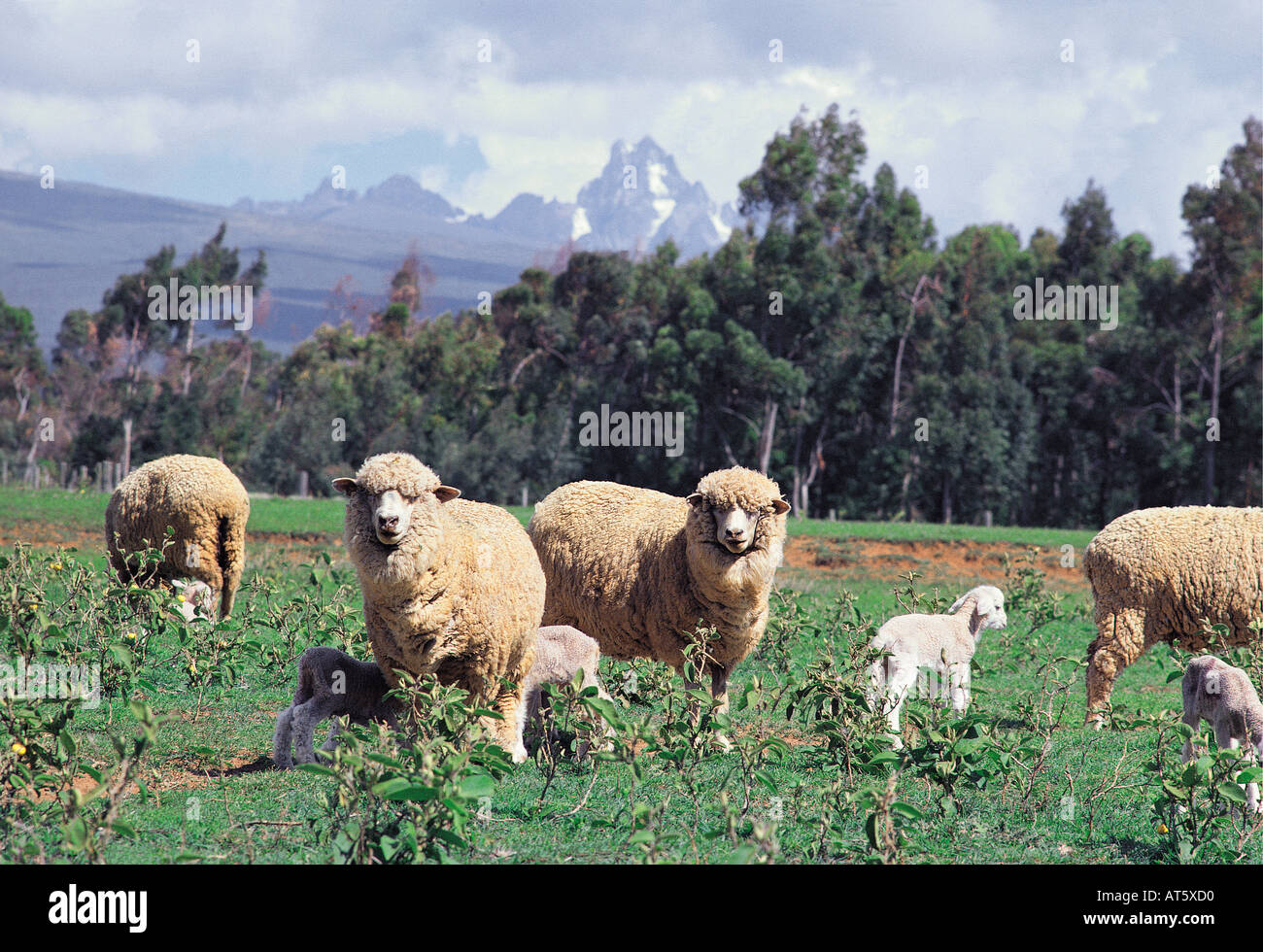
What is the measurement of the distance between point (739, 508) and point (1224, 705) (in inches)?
127

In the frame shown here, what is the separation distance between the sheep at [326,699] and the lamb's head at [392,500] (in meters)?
1.10

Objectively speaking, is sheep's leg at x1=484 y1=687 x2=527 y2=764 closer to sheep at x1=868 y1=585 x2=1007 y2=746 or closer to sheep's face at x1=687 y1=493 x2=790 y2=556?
sheep's face at x1=687 y1=493 x2=790 y2=556

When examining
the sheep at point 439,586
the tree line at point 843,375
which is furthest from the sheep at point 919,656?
the tree line at point 843,375

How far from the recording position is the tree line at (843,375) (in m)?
40.1

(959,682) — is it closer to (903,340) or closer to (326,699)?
(326,699)

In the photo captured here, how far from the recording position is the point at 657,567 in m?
9.20

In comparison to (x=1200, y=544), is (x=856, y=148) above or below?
above

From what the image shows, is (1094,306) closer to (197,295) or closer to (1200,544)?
(197,295)

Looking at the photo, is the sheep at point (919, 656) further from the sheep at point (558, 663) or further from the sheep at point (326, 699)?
the sheep at point (326, 699)

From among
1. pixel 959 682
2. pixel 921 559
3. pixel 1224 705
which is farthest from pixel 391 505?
pixel 921 559

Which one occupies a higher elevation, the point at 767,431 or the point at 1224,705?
the point at 767,431

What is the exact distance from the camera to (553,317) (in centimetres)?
4566
